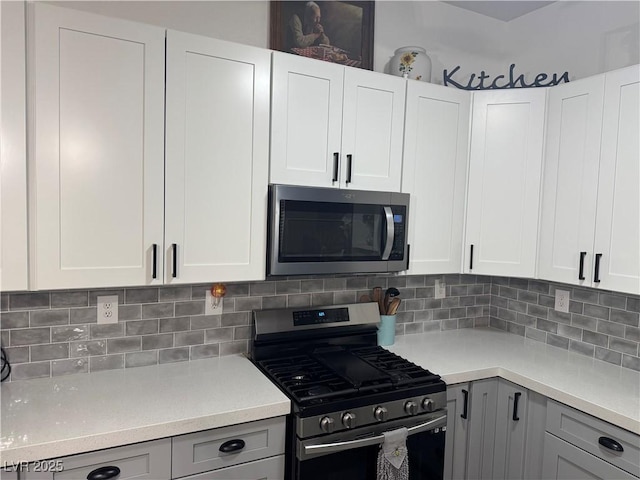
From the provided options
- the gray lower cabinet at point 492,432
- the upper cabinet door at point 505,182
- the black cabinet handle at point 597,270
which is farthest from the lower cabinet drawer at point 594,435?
the upper cabinet door at point 505,182

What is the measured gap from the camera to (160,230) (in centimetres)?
177

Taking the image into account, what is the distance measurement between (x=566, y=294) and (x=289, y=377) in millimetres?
1647

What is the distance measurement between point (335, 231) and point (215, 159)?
2.04ft

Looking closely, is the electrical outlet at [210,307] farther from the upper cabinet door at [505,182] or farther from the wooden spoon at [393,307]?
the upper cabinet door at [505,182]

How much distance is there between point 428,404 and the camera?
1962mm

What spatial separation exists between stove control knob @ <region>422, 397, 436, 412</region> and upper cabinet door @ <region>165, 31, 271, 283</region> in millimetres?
904

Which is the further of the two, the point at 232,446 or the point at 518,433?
the point at 518,433

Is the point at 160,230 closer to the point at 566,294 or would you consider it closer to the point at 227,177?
the point at 227,177

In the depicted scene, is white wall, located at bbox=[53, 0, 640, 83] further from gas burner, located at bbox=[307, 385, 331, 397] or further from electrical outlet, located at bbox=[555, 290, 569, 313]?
gas burner, located at bbox=[307, 385, 331, 397]

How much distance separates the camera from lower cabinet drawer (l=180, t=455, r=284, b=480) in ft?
5.38

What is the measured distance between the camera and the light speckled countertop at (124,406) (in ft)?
4.66

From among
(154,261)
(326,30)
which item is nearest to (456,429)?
(154,261)

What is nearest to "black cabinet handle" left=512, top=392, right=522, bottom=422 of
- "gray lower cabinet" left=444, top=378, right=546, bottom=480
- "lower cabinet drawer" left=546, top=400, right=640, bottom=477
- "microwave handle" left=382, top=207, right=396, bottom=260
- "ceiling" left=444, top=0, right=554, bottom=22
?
"gray lower cabinet" left=444, top=378, right=546, bottom=480

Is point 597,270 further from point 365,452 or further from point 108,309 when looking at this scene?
point 108,309
